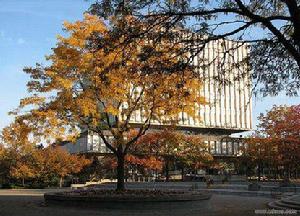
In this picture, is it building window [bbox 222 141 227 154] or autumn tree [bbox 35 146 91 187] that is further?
building window [bbox 222 141 227 154]

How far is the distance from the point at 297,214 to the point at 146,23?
914 cm

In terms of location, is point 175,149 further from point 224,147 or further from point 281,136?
point 224,147

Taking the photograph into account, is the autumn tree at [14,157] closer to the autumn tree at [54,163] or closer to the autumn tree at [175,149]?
the autumn tree at [54,163]

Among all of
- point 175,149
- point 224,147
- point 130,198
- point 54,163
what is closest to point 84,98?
point 130,198

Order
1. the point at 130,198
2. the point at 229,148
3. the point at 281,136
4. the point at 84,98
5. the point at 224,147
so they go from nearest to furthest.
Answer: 1. the point at 130,198
2. the point at 84,98
3. the point at 281,136
4. the point at 229,148
5. the point at 224,147

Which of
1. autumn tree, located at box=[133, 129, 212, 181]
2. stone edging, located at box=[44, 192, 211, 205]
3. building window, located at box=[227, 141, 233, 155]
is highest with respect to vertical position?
building window, located at box=[227, 141, 233, 155]

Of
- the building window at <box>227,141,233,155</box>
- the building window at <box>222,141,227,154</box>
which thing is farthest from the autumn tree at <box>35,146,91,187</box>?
the building window at <box>227,141,233,155</box>

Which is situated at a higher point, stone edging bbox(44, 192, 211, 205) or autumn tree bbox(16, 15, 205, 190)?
autumn tree bbox(16, 15, 205, 190)

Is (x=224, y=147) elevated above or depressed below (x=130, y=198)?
above

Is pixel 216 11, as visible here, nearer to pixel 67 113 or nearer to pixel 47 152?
pixel 67 113

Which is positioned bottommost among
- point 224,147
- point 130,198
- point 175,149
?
point 130,198

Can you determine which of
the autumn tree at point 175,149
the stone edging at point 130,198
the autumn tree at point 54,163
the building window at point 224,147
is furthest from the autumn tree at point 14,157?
the building window at point 224,147

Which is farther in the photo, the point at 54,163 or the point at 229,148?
the point at 229,148

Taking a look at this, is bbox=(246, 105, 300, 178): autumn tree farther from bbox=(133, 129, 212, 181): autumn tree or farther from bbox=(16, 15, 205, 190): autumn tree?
bbox=(16, 15, 205, 190): autumn tree
